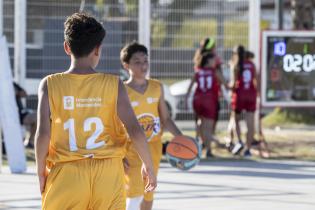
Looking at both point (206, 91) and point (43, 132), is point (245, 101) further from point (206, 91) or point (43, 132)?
point (43, 132)

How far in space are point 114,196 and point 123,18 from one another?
42.4 feet

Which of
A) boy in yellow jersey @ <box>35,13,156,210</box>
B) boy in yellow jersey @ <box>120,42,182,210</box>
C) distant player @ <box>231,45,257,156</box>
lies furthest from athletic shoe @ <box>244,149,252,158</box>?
boy in yellow jersey @ <box>35,13,156,210</box>

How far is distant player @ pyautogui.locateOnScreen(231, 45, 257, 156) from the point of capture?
1534 cm

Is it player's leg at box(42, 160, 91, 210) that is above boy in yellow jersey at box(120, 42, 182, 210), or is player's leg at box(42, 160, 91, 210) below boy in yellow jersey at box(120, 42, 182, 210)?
below

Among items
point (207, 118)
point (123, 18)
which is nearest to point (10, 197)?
point (207, 118)

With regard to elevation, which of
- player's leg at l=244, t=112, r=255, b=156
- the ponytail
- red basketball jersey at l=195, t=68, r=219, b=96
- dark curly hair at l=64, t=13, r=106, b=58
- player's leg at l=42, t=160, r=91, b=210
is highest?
dark curly hair at l=64, t=13, r=106, b=58

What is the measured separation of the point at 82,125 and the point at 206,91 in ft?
32.5

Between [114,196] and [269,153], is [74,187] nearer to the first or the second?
[114,196]

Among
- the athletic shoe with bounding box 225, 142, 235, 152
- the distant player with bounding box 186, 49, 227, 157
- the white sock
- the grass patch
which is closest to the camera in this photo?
the white sock

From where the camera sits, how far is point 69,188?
17.6ft

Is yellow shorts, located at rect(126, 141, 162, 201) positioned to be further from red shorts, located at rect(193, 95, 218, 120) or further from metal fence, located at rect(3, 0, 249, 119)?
metal fence, located at rect(3, 0, 249, 119)

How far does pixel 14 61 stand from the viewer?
17.5 m

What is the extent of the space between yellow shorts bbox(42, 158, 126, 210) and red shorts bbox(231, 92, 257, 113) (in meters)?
10.1

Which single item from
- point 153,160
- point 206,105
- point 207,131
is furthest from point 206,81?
point 153,160
